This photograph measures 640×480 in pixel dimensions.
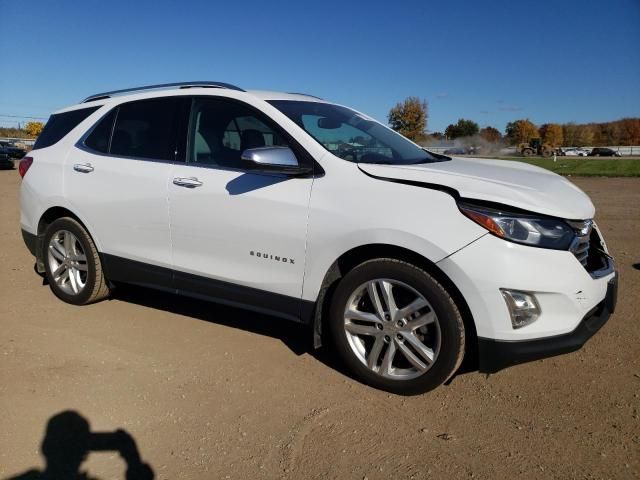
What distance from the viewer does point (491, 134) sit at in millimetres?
113938

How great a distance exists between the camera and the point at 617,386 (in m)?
3.17

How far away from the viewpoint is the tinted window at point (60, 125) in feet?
15.0

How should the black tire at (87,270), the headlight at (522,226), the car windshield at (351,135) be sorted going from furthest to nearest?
the black tire at (87,270), the car windshield at (351,135), the headlight at (522,226)

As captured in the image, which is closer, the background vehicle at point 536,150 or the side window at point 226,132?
the side window at point 226,132

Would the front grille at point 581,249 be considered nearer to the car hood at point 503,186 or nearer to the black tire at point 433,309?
the car hood at point 503,186

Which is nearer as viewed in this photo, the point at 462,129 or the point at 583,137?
the point at 462,129

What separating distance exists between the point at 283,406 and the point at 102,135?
2782 mm

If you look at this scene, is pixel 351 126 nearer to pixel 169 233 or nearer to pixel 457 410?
pixel 169 233

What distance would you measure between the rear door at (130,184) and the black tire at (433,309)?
1447 millimetres

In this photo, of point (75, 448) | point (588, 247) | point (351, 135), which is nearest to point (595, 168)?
point (351, 135)

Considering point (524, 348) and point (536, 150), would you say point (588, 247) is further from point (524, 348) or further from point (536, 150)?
point (536, 150)

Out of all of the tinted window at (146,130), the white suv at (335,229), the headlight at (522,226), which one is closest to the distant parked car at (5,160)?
the white suv at (335,229)

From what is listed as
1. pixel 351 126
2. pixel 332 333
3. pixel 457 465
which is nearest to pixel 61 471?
pixel 332 333

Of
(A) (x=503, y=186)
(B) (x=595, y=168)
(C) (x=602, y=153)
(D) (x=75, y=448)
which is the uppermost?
(C) (x=602, y=153)
